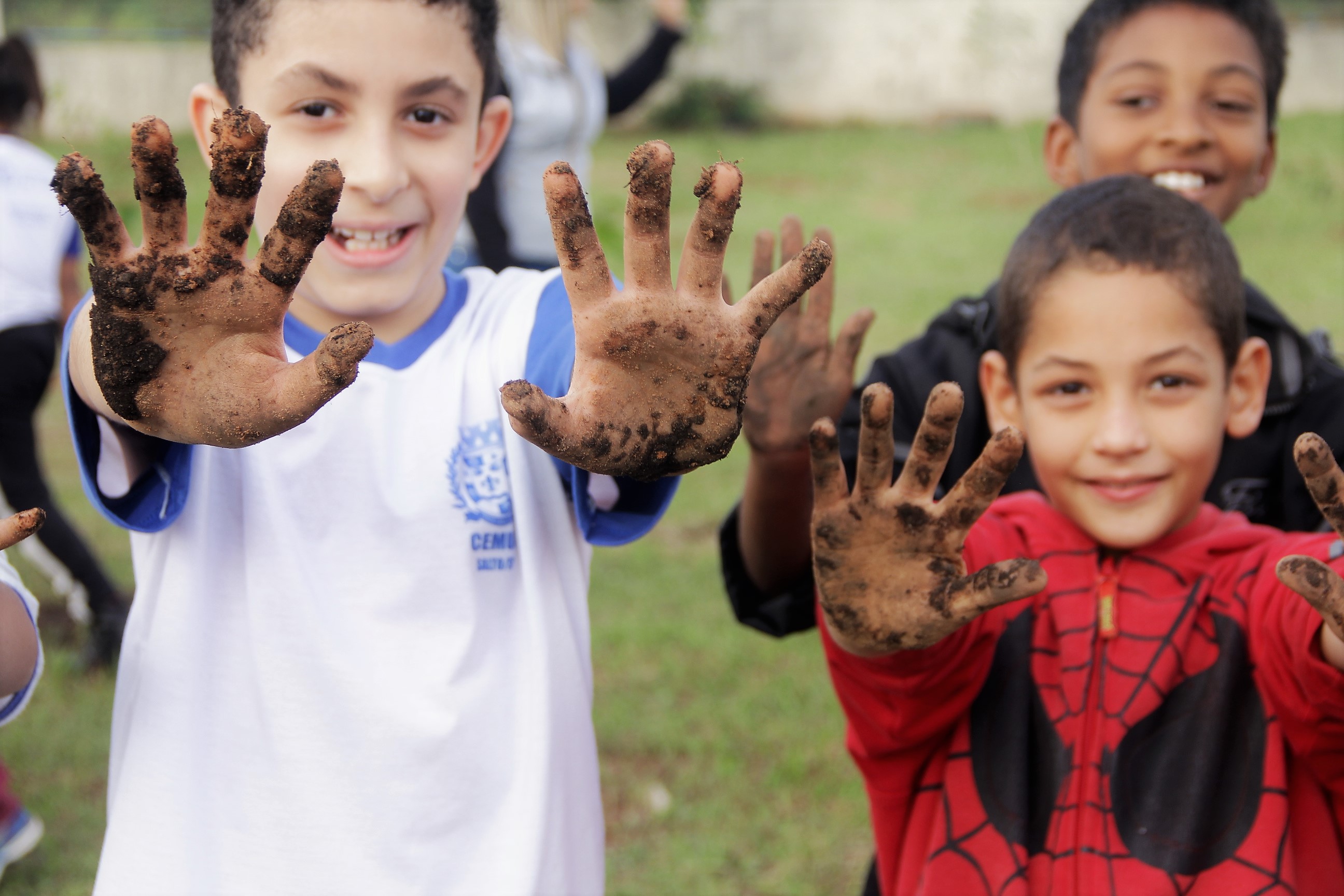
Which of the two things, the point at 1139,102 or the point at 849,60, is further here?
the point at 849,60

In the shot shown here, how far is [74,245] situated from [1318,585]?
12.5 ft

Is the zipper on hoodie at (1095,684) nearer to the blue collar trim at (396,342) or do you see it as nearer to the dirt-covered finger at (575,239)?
the dirt-covered finger at (575,239)

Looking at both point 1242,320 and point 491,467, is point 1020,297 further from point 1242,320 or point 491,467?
point 491,467

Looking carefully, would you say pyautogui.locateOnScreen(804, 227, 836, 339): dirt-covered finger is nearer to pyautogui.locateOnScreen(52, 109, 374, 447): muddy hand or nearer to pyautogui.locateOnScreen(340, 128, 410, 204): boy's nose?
pyautogui.locateOnScreen(340, 128, 410, 204): boy's nose

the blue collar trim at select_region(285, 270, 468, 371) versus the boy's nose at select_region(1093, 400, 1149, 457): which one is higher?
the blue collar trim at select_region(285, 270, 468, 371)

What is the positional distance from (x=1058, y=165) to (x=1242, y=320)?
72cm

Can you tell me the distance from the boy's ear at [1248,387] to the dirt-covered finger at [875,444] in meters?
0.56

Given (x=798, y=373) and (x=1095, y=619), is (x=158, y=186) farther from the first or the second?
(x=1095, y=619)

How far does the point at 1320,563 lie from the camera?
1.24m

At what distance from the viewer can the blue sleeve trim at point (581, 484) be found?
146 centimetres

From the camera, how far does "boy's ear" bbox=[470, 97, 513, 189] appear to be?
5.47 feet

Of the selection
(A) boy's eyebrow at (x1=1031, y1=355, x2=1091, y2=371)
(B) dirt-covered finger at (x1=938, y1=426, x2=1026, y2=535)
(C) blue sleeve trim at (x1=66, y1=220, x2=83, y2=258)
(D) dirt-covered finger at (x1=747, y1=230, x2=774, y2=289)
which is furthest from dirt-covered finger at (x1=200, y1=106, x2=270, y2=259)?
(C) blue sleeve trim at (x1=66, y1=220, x2=83, y2=258)

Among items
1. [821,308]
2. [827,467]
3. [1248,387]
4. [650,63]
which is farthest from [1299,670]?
[650,63]

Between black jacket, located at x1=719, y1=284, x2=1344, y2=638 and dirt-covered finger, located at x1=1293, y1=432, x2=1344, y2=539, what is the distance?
0.64m
